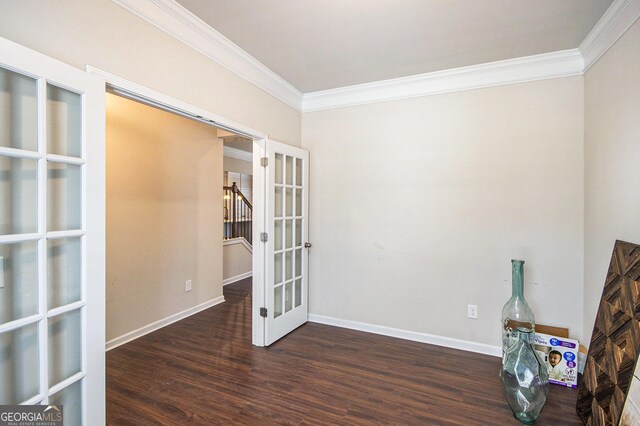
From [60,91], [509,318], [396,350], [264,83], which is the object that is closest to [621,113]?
[509,318]

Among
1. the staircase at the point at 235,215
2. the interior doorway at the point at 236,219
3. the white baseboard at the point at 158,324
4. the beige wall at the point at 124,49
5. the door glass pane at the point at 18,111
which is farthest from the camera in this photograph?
the staircase at the point at 235,215

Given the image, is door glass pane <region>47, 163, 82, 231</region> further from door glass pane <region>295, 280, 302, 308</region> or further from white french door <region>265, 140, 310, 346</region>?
door glass pane <region>295, 280, 302, 308</region>

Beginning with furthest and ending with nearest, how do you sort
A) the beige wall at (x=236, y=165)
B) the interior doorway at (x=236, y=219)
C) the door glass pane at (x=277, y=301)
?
the beige wall at (x=236, y=165)
the interior doorway at (x=236, y=219)
the door glass pane at (x=277, y=301)

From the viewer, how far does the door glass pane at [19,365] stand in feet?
4.15

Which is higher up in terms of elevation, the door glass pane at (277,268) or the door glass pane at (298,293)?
the door glass pane at (277,268)

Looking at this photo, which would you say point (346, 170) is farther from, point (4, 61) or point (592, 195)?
point (4, 61)

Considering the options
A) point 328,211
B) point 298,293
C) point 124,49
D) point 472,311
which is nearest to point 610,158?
point 472,311

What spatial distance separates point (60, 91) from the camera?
4.68 ft

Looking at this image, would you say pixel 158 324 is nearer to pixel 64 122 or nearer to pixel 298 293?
pixel 298 293

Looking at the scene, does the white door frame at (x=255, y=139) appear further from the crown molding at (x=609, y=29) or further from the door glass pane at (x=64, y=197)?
the crown molding at (x=609, y=29)

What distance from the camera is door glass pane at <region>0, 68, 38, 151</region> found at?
1246mm

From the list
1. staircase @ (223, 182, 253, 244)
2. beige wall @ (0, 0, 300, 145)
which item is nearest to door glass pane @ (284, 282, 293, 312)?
beige wall @ (0, 0, 300, 145)

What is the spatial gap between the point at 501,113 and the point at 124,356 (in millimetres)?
4082
